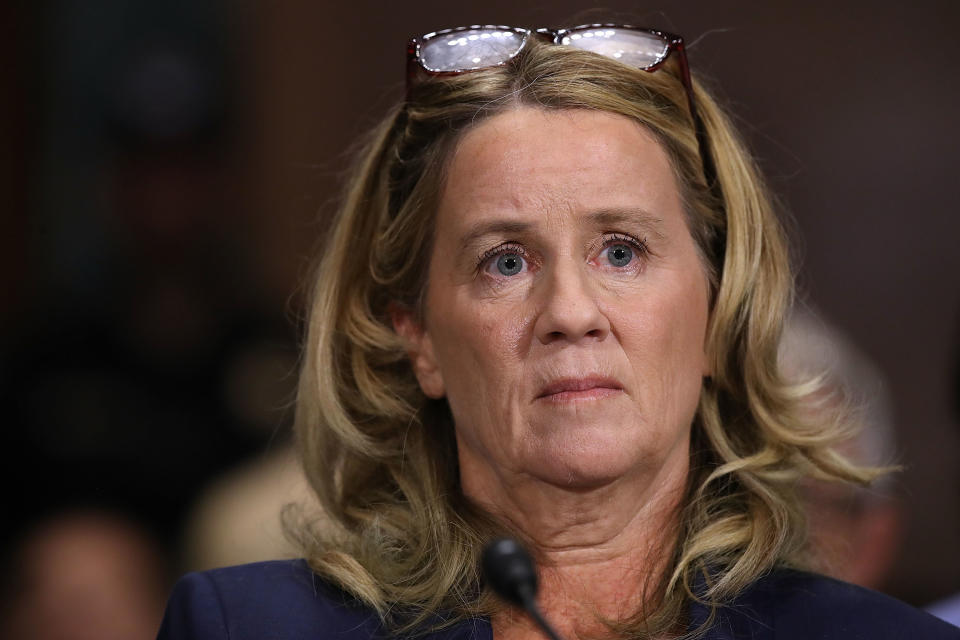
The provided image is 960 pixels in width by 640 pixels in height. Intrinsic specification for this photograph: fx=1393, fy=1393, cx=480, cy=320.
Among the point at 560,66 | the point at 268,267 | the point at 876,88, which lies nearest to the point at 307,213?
the point at 268,267

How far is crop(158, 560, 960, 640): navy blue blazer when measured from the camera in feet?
8.02

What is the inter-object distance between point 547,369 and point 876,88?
306 cm

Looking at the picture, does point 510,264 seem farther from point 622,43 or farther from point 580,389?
point 622,43

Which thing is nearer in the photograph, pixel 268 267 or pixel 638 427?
pixel 638 427

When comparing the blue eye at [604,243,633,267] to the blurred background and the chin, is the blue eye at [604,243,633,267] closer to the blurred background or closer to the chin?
the chin

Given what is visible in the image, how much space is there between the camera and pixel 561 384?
2447 mm

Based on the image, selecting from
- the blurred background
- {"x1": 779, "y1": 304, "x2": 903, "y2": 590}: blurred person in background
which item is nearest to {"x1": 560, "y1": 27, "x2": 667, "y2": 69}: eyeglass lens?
{"x1": 779, "y1": 304, "x2": 903, "y2": 590}: blurred person in background

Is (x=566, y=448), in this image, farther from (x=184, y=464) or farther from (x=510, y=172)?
(x=184, y=464)

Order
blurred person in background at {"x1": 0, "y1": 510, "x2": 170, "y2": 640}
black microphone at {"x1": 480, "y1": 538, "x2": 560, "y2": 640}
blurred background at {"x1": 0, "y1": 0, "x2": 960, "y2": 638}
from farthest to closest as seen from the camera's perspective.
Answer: blurred background at {"x1": 0, "y1": 0, "x2": 960, "y2": 638}
blurred person in background at {"x1": 0, "y1": 510, "x2": 170, "y2": 640}
black microphone at {"x1": 480, "y1": 538, "x2": 560, "y2": 640}

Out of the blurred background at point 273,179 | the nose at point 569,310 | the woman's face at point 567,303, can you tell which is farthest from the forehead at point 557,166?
the blurred background at point 273,179

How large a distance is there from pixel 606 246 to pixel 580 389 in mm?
285

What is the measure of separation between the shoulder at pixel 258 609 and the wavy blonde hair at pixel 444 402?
1.7 inches

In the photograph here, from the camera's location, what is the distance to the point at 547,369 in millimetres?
2449

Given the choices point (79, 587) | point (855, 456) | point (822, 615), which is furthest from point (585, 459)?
point (79, 587)
